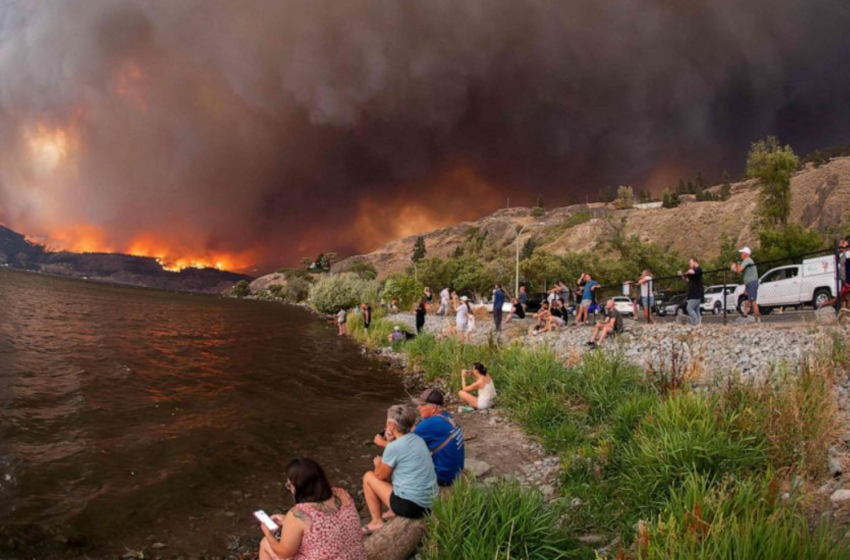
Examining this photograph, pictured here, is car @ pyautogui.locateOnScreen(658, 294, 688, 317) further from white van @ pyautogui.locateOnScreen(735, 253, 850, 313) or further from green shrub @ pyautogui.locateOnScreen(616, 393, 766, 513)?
green shrub @ pyautogui.locateOnScreen(616, 393, 766, 513)

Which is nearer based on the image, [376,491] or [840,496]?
[840,496]

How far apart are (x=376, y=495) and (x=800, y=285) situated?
21201mm

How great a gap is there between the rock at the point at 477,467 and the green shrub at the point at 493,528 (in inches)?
105

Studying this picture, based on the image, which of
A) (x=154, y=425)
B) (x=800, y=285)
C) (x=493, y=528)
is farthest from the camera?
(x=800, y=285)

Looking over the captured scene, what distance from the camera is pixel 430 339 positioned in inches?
784

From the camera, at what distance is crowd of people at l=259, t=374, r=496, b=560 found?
3.87 m

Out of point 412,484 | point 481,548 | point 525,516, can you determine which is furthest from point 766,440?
point 412,484

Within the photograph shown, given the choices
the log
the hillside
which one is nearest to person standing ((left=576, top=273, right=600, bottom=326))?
the log

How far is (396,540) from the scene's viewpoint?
4887 mm

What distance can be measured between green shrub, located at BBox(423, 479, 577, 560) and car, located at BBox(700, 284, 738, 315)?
2613 cm

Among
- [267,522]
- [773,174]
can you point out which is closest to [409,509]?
[267,522]

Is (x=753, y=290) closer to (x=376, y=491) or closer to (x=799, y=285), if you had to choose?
(x=799, y=285)

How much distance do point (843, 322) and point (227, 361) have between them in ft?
71.7

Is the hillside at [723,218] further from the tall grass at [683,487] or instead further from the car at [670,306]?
the tall grass at [683,487]
